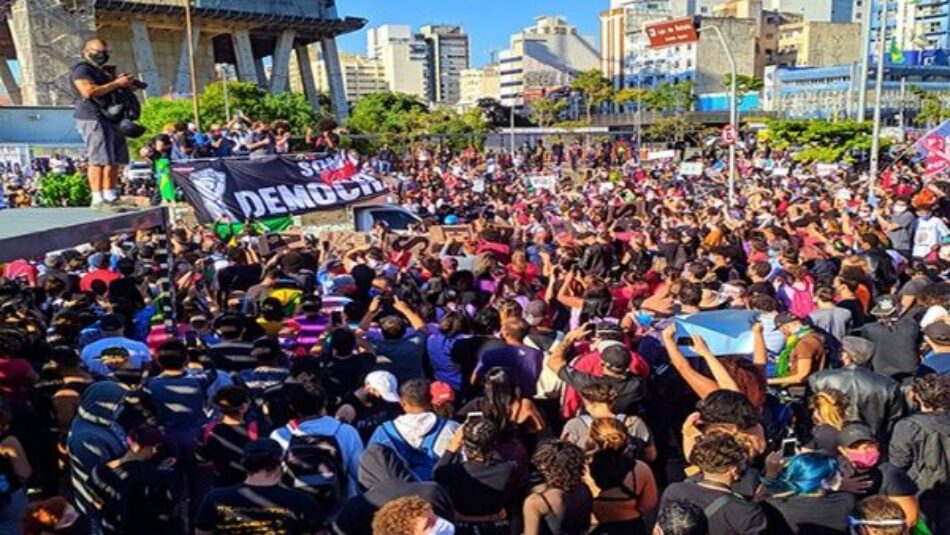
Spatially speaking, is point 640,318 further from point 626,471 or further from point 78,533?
point 78,533

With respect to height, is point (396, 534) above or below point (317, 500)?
above

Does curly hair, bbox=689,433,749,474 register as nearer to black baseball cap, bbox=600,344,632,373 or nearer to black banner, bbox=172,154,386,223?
black baseball cap, bbox=600,344,632,373

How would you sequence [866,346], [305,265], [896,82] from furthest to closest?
[896,82], [305,265], [866,346]

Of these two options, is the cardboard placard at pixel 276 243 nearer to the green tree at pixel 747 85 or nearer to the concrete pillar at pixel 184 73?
the concrete pillar at pixel 184 73

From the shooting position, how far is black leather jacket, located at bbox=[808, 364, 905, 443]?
214 inches

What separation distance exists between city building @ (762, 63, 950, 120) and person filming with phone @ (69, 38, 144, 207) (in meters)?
79.2

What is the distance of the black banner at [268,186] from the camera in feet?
34.1

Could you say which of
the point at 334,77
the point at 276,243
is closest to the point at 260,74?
the point at 334,77

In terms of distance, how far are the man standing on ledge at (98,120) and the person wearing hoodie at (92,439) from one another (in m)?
2.96

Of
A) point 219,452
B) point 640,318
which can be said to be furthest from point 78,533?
point 640,318

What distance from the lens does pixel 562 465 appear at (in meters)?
4.04

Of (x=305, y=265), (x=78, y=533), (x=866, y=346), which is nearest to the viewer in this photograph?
(x=78, y=533)

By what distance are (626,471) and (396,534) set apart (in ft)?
4.68

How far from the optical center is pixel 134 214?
7.45m
